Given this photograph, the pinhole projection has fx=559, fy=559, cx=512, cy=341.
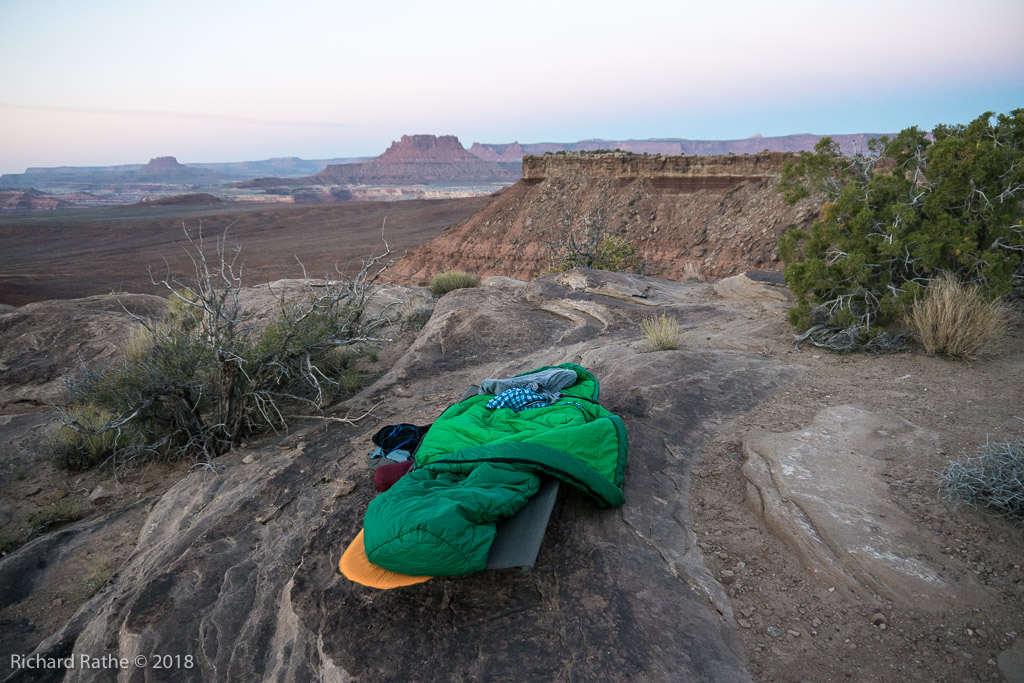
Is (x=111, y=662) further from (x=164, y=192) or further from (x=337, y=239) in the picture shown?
(x=164, y=192)

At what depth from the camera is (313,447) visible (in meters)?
4.52

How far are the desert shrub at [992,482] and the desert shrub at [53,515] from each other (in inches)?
246

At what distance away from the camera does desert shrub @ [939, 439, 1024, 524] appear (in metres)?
2.67

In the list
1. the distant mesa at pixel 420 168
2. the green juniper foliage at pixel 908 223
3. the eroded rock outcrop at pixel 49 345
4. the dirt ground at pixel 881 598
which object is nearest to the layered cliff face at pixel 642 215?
the green juniper foliage at pixel 908 223

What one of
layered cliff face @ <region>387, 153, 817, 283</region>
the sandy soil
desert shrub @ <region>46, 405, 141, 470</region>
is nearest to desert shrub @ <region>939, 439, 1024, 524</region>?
desert shrub @ <region>46, 405, 141, 470</region>

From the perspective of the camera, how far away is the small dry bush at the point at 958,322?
4777 millimetres

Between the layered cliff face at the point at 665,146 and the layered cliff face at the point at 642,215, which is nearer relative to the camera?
the layered cliff face at the point at 642,215

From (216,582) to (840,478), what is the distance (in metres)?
3.38

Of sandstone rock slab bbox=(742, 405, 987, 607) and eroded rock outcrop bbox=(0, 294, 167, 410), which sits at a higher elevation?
sandstone rock slab bbox=(742, 405, 987, 607)

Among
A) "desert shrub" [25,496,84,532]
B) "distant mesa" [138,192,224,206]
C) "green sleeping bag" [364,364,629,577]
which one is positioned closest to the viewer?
"green sleeping bag" [364,364,629,577]

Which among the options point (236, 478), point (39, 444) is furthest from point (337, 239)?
point (236, 478)

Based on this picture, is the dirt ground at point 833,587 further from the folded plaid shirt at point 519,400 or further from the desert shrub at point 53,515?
the folded plaid shirt at point 519,400

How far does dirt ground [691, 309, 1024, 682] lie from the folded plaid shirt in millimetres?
1116

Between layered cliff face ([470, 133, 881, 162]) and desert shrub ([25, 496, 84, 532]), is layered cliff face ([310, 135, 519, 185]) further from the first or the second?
desert shrub ([25, 496, 84, 532])
